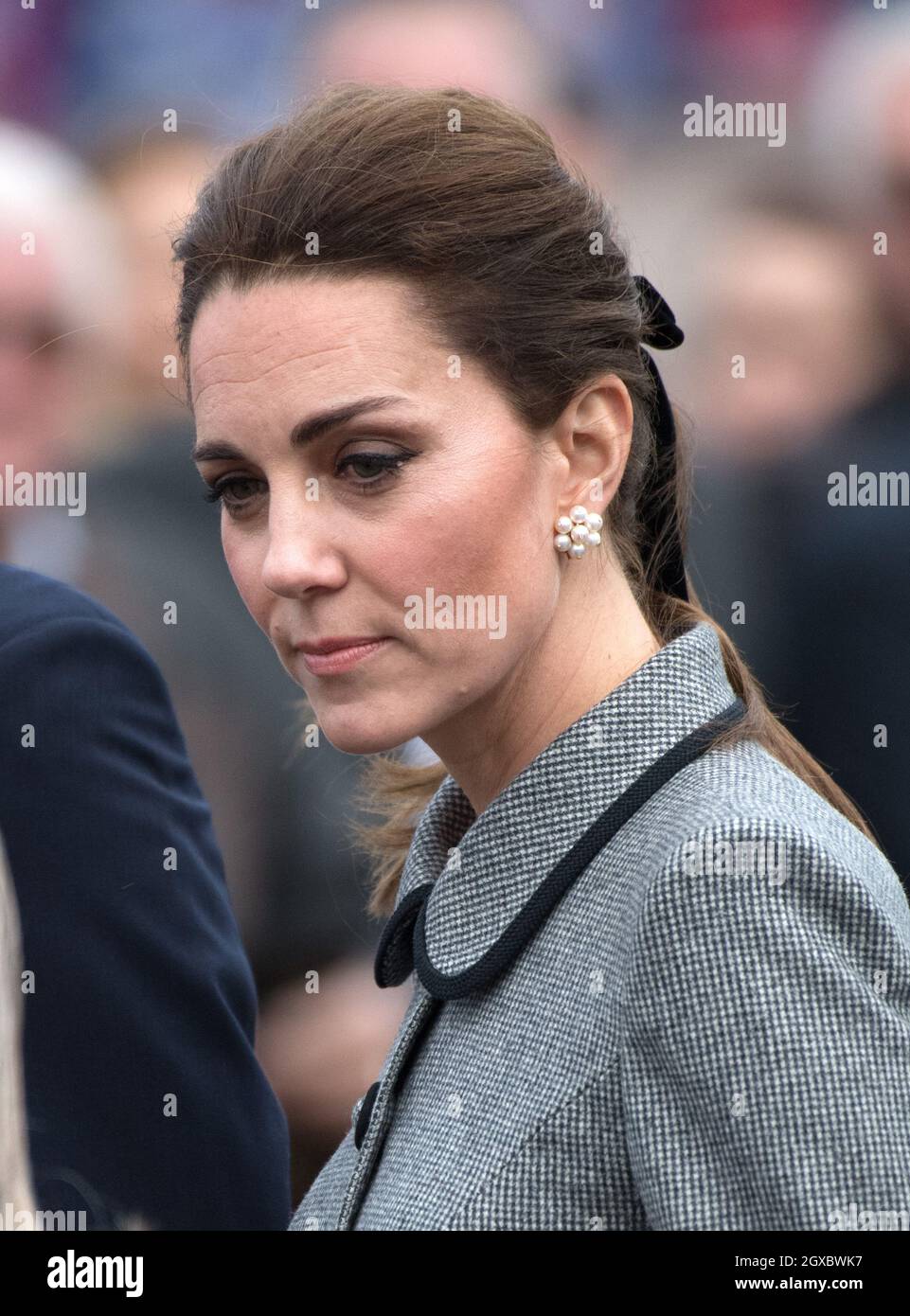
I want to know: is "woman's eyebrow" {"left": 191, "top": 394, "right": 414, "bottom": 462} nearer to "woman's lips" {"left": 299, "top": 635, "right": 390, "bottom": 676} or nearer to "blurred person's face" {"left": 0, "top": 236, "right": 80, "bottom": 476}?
"woman's lips" {"left": 299, "top": 635, "right": 390, "bottom": 676}

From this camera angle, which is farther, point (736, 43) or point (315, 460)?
point (736, 43)

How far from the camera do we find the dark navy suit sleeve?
169cm

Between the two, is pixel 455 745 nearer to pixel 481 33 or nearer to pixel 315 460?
pixel 315 460

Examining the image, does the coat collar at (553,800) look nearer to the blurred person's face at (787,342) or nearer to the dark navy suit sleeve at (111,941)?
the dark navy suit sleeve at (111,941)

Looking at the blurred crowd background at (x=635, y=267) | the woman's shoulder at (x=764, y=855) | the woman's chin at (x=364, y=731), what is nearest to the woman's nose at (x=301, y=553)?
the woman's chin at (x=364, y=731)

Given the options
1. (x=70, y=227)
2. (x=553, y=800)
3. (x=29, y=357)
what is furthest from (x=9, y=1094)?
(x=70, y=227)

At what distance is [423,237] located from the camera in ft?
4.29

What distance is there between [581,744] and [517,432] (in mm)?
241

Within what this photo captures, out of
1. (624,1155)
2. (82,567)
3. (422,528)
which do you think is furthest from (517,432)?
(82,567)

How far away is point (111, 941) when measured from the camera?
1.69 metres

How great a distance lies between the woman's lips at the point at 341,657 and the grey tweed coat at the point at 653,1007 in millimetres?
148

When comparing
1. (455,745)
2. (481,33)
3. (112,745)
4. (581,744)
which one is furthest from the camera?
(481,33)

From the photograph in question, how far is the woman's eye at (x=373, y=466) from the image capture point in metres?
1.28

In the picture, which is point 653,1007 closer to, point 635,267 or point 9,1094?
point 9,1094
